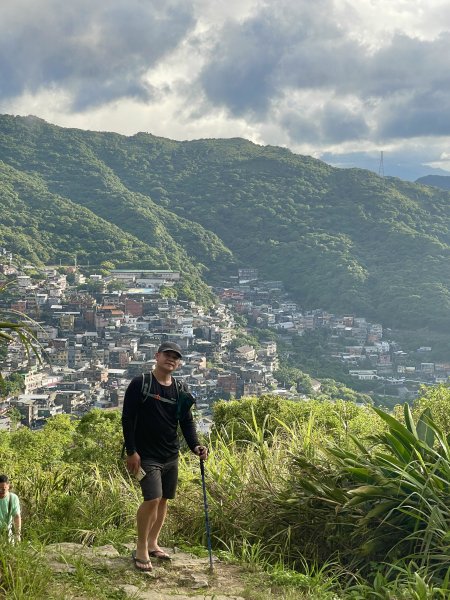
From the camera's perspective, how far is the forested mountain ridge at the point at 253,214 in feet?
243

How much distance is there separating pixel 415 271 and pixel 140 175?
4800 centimetres

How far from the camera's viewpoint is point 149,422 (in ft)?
14.0

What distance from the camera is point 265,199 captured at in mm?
96500

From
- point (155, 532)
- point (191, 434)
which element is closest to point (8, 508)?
point (155, 532)

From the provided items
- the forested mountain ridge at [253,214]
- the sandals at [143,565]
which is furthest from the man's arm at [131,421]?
the forested mountain ridge at [253,214]

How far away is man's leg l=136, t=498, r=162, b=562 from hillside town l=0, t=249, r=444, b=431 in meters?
31.7

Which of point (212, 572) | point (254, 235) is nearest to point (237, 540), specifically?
point (212, 572)

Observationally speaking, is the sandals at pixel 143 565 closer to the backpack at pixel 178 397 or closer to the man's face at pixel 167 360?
the backpack at pixel 178 397

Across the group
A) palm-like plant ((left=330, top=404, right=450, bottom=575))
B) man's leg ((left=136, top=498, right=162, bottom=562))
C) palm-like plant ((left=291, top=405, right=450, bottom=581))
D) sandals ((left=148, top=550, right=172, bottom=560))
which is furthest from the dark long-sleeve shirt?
palm-like plant ((left=330, top=404, right=450, bottom=575))

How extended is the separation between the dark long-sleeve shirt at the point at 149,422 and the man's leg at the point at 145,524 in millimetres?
257

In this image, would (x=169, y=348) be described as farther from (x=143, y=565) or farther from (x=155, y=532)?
(x=143, y=565)

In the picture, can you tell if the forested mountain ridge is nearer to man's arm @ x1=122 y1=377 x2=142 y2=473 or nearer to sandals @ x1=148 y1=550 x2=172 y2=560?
sandals @ x1=148 y1=550 x2=172 y2=560

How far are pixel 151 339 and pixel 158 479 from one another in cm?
5520

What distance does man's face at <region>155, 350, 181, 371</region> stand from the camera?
Result: 4352mm
